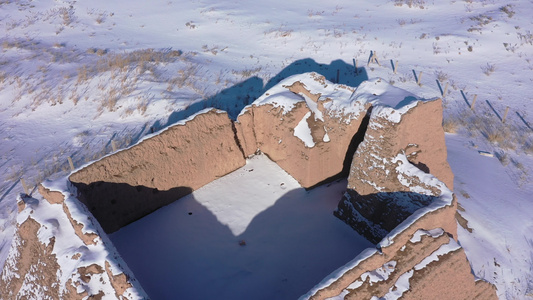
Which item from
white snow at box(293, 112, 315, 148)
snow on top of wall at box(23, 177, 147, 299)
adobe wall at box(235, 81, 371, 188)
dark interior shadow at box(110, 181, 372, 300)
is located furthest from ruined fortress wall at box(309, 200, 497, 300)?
white snow at box(293, 112, 315, 148)

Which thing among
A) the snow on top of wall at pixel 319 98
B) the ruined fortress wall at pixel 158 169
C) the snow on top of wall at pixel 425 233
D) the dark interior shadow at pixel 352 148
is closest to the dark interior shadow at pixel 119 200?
the ruined fortress wall at pixel 158 169

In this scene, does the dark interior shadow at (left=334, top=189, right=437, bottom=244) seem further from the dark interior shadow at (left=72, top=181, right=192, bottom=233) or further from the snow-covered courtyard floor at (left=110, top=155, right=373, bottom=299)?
the dark interior shadow at (left=72, top=181, right=192, bottom=233)

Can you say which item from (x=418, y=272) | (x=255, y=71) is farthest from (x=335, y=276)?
(x=255, y=71)

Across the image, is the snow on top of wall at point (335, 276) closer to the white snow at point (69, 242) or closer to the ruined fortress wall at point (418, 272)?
the ruined fortress wall at point (418, 272)

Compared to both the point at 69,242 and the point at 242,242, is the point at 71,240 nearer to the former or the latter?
the point at 69,242

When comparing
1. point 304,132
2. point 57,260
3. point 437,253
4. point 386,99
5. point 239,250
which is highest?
point 386,99
